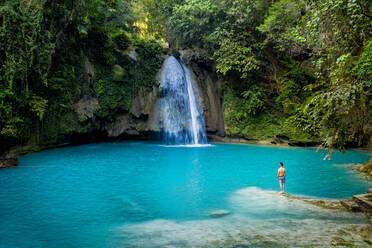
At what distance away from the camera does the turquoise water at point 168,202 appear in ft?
17.4

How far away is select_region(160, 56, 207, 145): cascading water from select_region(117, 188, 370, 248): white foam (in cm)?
1432

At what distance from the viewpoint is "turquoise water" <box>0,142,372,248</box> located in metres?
5.29

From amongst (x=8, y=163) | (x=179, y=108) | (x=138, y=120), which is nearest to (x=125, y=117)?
(x=138, y=120)

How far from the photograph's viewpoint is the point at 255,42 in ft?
68.6

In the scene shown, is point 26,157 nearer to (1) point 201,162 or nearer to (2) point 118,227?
(1) point 201,162

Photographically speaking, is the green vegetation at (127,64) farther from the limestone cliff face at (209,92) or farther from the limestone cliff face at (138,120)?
the limestone cliff face at (209,92)

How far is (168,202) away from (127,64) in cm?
1625

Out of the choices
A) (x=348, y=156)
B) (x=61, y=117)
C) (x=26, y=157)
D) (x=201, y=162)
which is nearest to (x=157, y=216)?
(x=201, y=162)

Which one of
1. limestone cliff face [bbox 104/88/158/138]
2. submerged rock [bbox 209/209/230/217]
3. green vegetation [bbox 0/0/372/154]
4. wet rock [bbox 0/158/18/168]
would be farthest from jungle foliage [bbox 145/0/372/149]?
wet rock [bbox 0/158/18/168]

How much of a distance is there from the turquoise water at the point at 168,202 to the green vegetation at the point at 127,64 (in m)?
3.22

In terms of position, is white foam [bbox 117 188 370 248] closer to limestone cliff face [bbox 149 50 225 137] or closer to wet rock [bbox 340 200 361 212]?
wet rock [bbox 340 200 361 212]

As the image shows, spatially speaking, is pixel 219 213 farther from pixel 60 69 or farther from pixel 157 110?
pixel 157 110

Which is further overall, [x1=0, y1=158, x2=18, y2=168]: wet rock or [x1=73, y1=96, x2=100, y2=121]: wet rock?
[x1=73, y1=96, x2=100, y2=121]: wet rock

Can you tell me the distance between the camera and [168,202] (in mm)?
7613
